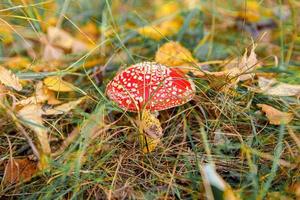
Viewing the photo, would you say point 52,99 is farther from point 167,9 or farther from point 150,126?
point 167,9

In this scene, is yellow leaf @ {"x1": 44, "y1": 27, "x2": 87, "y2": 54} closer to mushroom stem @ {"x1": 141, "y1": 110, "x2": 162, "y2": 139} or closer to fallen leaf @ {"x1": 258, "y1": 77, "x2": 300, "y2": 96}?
mushroom stem @ {"x1": 141, "y1": 110, "x2": 162, "y2": 139}

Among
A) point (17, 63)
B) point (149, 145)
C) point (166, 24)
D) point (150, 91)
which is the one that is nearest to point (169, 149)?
point (149, 145)

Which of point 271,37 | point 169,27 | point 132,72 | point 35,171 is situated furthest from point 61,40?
point 271,37

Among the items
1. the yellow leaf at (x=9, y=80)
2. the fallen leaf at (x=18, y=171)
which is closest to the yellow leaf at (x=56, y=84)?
the yellow leaf at (x=9, y=80)

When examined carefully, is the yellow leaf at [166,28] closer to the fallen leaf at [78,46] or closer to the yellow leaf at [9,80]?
the fallen leaf at [78,46]

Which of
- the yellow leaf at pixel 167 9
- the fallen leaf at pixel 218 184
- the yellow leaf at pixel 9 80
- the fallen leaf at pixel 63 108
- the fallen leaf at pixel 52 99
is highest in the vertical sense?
the yellow leaf at pixel 9 80

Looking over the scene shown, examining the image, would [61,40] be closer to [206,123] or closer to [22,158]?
[22,158]
